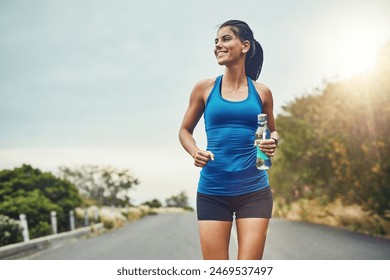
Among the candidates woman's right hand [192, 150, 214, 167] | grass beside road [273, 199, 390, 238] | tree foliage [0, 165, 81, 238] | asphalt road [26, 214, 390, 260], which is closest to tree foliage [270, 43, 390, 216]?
grass beside road [273, 199, 390, 238]

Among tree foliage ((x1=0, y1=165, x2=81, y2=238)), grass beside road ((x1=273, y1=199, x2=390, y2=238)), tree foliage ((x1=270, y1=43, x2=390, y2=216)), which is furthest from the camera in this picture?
tree foliage ((x1=270, y1=43, x2=390, y2=216))

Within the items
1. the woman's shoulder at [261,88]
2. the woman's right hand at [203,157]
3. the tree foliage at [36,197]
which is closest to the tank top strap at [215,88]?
the woman's shoulder at [261,88]

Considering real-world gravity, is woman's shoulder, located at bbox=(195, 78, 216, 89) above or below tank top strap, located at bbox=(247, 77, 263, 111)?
above

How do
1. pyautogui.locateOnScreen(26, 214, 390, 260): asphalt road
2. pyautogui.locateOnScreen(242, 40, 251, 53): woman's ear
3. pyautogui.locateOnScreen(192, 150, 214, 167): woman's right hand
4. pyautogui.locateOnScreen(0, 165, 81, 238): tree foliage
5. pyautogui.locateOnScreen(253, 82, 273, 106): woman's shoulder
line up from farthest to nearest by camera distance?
pyautogui.locateOnScreen(0, 165, 81, 238): tree foliage
pyautogui.locateOnScreen(26, 214, 390, 260): asphalt road
pyautogui.locateOnScreen(242, 40, 251, 53): woman's ear
pyautogui.locateOnScreen(253, 82, 273, 106): woman's shoulder
pyautogui.locateOnScreen(192, 150, 214, 167): woman's right hand

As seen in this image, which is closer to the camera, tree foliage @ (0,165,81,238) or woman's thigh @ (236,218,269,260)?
woman's thigh @ (236,218,269,260)

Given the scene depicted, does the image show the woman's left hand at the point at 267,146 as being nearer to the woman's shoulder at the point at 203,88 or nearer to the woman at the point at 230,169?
the woman at the point at 230,169

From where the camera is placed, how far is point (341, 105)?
13.7 m

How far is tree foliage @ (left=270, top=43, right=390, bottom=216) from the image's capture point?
11.9m

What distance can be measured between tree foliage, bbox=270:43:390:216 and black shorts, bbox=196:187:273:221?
8557mm

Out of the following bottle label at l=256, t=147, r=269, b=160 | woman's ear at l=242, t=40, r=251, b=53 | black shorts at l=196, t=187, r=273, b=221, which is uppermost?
woman's ear at l=242, t=40, r=251, b=53

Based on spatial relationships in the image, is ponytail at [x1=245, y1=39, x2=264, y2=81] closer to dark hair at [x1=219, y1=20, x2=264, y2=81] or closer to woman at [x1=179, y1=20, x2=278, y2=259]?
dark hair at [x1=219, y1=20, x2=264, y2=81]

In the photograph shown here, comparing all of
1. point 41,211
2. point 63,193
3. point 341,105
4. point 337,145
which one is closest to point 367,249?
point 337,145

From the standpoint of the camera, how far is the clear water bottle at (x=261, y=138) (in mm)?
3243
